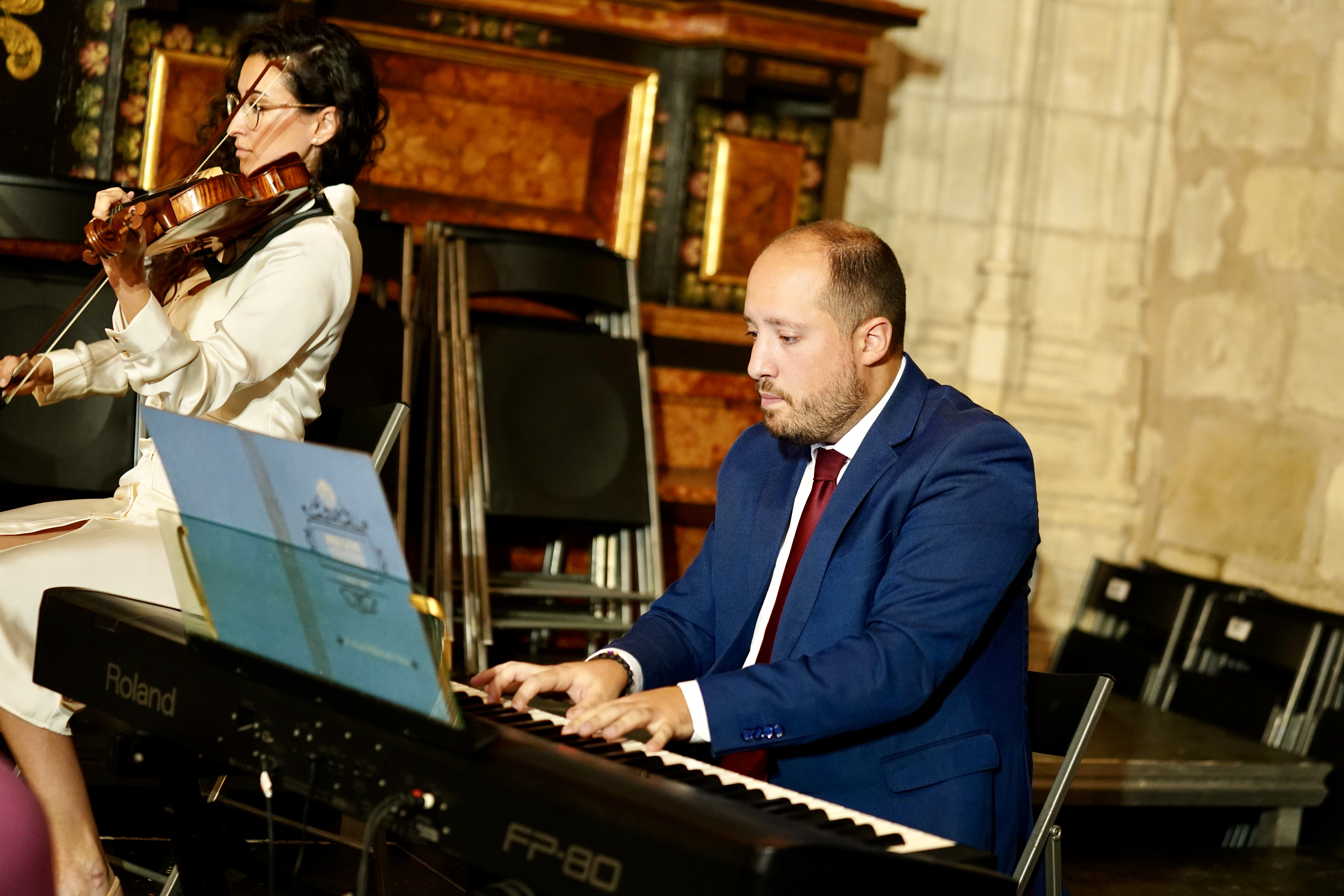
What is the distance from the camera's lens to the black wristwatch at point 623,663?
1.85 metres

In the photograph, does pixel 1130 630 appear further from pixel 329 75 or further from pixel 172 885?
pixel 172 885

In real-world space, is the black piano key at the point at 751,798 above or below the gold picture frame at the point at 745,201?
below

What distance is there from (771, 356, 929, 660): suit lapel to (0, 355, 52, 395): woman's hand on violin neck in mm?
1226

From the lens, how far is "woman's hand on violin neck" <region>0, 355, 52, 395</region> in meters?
2.22

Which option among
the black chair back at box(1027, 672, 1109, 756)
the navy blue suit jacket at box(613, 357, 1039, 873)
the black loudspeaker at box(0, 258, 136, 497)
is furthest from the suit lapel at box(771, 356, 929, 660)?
the black loudspeaker at box(0, 258, 136, 497)

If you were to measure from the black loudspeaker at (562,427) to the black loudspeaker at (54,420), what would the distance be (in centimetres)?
96

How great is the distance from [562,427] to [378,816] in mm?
2821

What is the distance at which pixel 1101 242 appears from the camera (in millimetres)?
5078

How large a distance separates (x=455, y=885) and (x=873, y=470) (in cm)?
86

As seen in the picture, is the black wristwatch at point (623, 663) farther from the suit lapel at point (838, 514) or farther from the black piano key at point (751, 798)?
the black piano key at point (751, 798)

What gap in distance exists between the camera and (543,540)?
444cm

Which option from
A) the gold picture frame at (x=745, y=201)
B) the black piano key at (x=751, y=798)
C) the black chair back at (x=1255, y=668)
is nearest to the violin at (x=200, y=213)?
the black piano key at (x=751, y=798)

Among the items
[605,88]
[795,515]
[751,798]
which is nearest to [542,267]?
[605,88]

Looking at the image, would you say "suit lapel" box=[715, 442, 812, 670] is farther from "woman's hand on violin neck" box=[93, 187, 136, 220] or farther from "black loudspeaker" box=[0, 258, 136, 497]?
"black loudspeaker" box=[0, 258, 136, 497]
